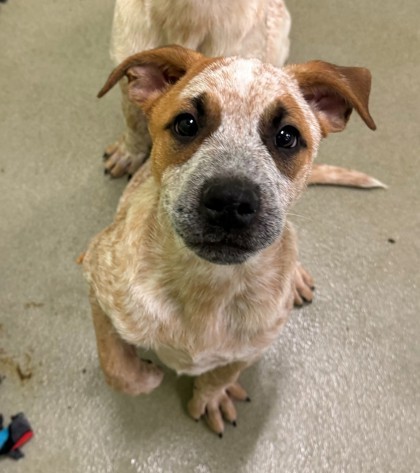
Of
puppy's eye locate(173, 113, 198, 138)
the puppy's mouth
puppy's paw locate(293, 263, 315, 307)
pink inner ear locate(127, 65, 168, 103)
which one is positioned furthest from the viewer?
puppy's paw locate(293, 263, 315, 307)

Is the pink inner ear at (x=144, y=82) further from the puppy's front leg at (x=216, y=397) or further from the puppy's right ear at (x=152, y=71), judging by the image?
the puppy's front leg at (x=216, y=397)

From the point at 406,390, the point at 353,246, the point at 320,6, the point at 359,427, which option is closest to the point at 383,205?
the point at 353,246

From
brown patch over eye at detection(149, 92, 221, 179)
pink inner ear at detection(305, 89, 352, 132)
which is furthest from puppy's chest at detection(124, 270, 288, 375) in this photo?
pink inner ear at detection(305, 89, 352, 132)

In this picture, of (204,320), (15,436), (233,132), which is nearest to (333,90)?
(233,132)

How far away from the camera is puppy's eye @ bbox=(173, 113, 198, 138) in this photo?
4.93 ft

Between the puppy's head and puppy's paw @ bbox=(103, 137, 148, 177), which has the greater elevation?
the puppy's head

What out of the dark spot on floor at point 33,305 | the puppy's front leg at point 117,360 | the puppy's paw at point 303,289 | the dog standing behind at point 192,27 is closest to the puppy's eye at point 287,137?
the dog standing behind at point 192,27

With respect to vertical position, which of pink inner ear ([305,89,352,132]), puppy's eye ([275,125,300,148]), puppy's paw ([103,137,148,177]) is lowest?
puppy's paw ([103,137,148,177])

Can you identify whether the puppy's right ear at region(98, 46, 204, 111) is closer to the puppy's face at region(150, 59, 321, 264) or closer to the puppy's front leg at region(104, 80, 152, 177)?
the puppy's face at region(150, 59, 321, 264)

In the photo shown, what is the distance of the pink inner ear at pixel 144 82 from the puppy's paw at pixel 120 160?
970 mm

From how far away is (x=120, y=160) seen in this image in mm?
2750

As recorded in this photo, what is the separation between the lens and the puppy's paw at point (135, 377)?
75.8 inches

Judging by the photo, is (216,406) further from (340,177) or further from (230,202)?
(340,177)

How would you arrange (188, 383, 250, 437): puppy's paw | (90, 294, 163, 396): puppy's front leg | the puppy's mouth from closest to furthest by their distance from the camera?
the puppy's mouth → (90, 294, 163, 396): puppy's front leg → (188, 383, 250, 437): puppy's paw
